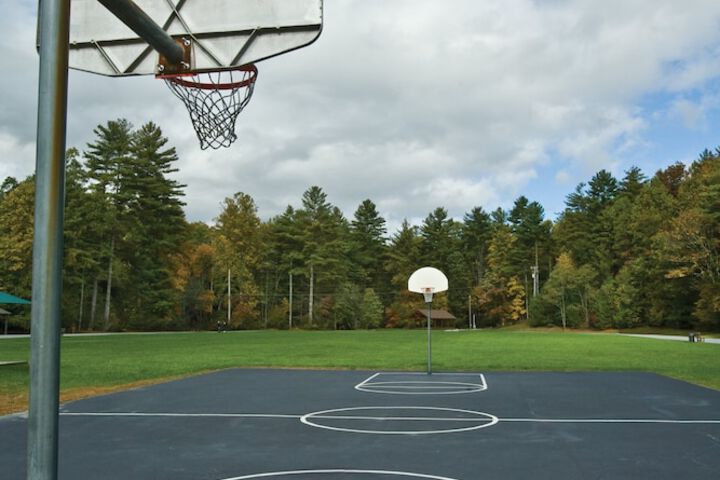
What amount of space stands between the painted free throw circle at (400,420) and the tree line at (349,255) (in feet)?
124

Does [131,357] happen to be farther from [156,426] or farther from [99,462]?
[99,462]

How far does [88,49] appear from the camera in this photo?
13.1ft

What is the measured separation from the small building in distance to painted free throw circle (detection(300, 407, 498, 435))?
6326 cm

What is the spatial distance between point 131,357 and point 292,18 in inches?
735

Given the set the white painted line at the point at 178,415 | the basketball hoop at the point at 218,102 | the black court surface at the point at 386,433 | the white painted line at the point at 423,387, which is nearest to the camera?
the black court surface at the point at 386,433

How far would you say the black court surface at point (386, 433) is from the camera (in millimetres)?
5758

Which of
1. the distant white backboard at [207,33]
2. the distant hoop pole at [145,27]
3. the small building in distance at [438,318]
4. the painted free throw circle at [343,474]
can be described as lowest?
the small building in distance at [438,318]

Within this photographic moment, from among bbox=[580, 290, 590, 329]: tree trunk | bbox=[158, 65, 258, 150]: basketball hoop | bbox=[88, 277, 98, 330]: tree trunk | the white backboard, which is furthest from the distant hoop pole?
bbox=[580, 290, 590, 329]: tree trunk

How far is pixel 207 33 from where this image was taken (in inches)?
157

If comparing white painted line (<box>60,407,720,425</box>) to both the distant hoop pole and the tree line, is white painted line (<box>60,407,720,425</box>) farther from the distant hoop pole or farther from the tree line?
the tree line

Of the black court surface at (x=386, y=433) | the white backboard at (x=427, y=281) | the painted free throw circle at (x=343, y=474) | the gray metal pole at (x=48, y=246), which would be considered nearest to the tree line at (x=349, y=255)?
the white backboard at (x=427, y=281)

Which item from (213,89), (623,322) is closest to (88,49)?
(213,89)

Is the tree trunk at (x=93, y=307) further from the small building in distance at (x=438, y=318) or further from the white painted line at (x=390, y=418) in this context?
the white painted line at (x=390, y=418)

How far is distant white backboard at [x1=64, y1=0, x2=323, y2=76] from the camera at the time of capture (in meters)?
3.94
